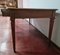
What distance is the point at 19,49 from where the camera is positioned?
7.31ft

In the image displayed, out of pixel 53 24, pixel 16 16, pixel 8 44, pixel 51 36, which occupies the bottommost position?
pixel 8 44

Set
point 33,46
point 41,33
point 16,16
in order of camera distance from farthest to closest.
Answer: point 41,33, point 33,46, point 16,16

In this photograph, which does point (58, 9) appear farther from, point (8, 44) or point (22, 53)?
point (8, 44)

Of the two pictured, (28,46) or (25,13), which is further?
(28,46)

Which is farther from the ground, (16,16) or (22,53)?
(16,16)

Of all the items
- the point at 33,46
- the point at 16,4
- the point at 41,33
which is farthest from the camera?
the point at 16,4

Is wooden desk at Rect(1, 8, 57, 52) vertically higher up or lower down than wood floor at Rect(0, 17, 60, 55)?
higher up

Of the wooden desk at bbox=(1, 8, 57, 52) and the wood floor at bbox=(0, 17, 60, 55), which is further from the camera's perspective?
the wood floor at bbox=(0, 17, 60, 55)

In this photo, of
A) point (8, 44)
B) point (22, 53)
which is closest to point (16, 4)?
point (8, 44)

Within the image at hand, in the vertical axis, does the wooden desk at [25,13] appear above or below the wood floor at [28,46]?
above

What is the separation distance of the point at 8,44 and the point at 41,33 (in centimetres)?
95

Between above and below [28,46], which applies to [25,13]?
above

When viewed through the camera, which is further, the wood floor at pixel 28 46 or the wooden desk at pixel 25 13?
the wood floor at pixel 28 46

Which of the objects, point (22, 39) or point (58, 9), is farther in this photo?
point (22, 39)
